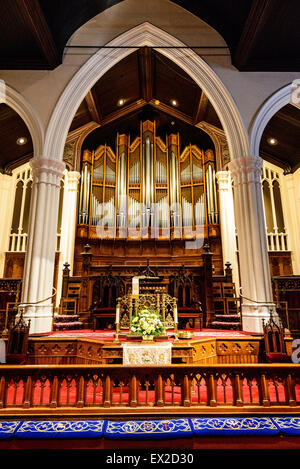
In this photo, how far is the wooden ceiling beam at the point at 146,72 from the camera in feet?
27.7

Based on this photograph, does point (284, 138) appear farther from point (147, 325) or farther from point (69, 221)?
point (147, 325)

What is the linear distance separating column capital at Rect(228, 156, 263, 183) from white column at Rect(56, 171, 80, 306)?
5.89 meters

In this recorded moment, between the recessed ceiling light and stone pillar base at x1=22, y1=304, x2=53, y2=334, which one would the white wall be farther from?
stone pillar base at x1=22, y1=304, x2=53, y2=334

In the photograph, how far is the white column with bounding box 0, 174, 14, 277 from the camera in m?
9.66

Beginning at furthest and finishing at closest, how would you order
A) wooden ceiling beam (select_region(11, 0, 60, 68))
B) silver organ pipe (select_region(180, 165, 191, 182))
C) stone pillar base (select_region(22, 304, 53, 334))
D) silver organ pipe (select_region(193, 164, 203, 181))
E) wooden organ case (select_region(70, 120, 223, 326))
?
silver organ pipe (select_region(180, 165, 191, 182)), silver organ pipe (select_region(193, 164, 203, 181)), wooden organ case (select_region(70, 120, 223, 326)), stone pillar base (select_region(22, 304, 53, 334)), wooden ceiling beam (select_region(11, 0, 60, 68))

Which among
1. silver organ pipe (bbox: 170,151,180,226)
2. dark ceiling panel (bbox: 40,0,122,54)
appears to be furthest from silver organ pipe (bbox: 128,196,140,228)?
dark ceiling panel (bbox: 40,0,122,54)

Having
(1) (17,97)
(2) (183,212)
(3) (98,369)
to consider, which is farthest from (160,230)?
(3) (98,369)

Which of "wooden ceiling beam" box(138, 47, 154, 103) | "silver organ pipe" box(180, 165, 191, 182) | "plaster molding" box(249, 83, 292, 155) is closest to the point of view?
"plaster molding" box(249, 83, 292, 155)

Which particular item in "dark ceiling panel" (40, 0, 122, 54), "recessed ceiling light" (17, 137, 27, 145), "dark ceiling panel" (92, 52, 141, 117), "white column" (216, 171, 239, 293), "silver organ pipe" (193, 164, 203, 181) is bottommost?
"white column" (216, 171, 239, 293)

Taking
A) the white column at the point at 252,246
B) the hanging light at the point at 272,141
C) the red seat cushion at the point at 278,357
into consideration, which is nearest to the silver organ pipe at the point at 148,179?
the hanging light at the point at 272,141

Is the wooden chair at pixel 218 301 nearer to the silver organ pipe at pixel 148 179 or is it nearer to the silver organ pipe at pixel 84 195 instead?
the silver organ pipe at pixel 148 179
